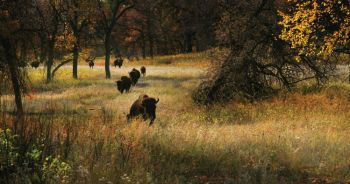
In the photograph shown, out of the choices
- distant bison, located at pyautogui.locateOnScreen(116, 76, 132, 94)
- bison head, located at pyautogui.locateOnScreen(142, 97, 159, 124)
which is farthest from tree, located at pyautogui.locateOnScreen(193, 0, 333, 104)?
distant bison, located at pyautogui.locateOnScreen(116, 76, 132, 94)

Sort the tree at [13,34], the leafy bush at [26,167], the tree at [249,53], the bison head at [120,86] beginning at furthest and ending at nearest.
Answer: the bison head at [120,86] < the tree at [249,53] < the tree at [13,34] < the leafy bush at [26,167]

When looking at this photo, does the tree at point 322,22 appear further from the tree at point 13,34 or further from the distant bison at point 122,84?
the distant bison at point 122,84

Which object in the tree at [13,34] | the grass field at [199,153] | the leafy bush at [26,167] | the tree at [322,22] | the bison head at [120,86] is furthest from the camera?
the bison head at [120,86]

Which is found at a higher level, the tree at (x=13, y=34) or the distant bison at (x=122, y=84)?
the tree at (x=13, y=34)

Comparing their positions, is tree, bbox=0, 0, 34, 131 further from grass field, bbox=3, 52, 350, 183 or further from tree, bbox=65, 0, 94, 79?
tree, bbox=65, 0, 94, 79

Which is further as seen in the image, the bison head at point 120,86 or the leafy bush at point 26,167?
the bison head at point 120,86

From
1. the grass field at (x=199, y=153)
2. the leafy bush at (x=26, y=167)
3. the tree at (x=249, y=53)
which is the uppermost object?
the tree at (x=249, y=53)

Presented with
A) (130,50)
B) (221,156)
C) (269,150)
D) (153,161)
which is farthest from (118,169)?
(130,50)

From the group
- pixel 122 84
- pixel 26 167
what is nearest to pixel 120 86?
pixel 122 84

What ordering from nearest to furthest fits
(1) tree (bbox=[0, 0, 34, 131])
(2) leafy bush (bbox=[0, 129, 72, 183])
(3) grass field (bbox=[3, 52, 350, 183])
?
(2) leafy bush (bbox=[0, 129, 72, 183]) → (3) grass field (bbox=[3, 52, 350, 183]) → (1) tree (bbox=[0, 0, 34, 131])

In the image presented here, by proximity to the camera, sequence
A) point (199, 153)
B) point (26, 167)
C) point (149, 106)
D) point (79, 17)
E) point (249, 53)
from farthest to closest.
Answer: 1. point (79, 17)
2. point (249, 53)
3. point (149, 106)
4. point (199, 153)
5. point (26, 167)

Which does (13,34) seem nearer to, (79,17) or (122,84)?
(122,84)

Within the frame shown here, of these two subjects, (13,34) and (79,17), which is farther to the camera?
(79,17)

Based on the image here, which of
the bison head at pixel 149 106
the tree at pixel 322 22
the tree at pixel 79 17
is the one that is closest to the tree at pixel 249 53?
the tree at pixel 322 22
